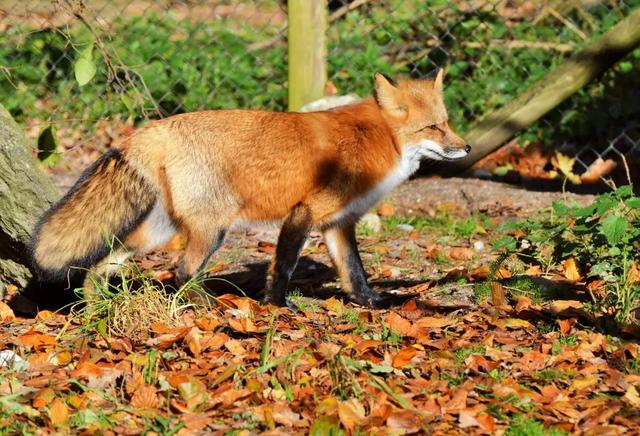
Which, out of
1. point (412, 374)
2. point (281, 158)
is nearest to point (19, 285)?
point (281, 158)

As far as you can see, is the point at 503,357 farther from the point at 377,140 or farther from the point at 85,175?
the point at 85,175

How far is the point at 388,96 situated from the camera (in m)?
6.02

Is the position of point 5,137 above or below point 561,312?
above

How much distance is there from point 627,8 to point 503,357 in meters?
5.58

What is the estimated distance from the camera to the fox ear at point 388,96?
6.00 m

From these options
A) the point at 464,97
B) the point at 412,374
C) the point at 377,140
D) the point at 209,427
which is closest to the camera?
the point at 209,427

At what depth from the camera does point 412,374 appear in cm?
438

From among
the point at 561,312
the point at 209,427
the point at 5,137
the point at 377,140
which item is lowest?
the point at 561,312

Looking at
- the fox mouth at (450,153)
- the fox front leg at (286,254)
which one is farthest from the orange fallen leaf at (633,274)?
the fox front leg at (286,254)

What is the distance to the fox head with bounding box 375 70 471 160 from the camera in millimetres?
6012

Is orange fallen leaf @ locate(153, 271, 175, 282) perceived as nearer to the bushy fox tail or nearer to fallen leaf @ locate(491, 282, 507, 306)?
the bushy fox tail

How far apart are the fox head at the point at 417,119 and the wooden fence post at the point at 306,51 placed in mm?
1856

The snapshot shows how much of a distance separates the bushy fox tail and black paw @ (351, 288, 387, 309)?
144 cm

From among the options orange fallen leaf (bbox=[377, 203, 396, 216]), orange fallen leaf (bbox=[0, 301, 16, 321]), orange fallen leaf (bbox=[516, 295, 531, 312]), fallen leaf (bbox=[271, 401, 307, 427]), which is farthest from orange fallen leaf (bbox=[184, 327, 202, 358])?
orange fallen leaf (bbox=[377, 203, 396, 216])
